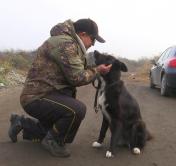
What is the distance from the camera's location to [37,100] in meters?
7.22

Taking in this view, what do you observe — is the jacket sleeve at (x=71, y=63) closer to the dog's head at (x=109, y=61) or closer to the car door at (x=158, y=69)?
the dog's head at (x=109, y=61)

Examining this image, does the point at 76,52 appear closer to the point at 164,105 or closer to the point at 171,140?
the point at 171,140

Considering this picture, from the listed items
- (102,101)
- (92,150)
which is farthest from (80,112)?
(92,150)

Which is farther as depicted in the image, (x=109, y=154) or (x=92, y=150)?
(x=92, y=150)

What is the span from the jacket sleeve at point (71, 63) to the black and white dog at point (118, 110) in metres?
0.48

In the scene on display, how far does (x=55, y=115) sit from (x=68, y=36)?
1.11 meters

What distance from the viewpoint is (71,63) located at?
23.0 feet

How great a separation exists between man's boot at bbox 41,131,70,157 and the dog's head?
1.28 metres

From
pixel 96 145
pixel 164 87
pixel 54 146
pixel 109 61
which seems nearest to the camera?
pixel 54 146

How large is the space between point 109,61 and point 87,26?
0.62 meters

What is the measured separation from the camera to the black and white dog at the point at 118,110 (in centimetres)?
743

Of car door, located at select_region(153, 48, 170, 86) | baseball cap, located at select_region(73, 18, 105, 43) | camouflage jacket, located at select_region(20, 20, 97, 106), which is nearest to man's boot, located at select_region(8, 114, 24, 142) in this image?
camouflage jacket, located at select_region(20, 20, 97, 106)

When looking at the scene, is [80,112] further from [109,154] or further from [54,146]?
[109,154]

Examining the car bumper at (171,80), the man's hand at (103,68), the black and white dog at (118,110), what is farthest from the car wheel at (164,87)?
the man's hand at (103,68)
